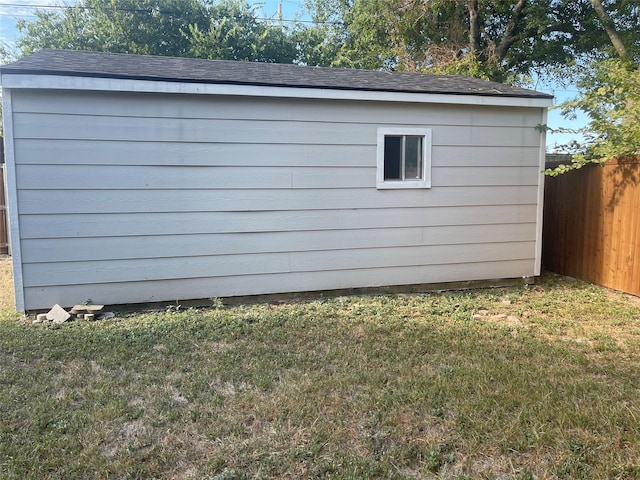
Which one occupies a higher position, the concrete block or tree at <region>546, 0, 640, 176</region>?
tree at <region>546, 0, 640, 176</region>

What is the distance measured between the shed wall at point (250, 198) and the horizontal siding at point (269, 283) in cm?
1

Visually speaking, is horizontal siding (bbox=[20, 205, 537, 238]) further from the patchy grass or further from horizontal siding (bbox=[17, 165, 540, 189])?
the patchy grass

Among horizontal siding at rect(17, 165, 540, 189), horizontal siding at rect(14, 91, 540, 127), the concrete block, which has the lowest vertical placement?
the concrete block

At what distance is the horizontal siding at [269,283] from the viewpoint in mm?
5093

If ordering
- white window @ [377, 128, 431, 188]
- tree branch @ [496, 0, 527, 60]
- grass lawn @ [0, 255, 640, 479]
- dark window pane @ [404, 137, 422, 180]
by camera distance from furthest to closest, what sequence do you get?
tree branch @ [496, 0, 527, 60] → dark window pane @ [404, 137, 422, 180] → white window @ [377, 128, 431, 188] → grass lawn @ [0, 255, 640, 479]

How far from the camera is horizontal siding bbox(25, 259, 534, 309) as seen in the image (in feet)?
16.7

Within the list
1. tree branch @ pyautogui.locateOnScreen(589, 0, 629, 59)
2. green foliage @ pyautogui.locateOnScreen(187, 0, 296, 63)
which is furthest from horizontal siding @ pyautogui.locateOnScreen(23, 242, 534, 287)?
green foliage @ pyautogui.locateOnScreen(187, 0, 296, 63)

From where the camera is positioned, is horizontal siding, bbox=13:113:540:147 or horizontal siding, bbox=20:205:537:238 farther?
horizontal siding, bbox=20:205:537:238

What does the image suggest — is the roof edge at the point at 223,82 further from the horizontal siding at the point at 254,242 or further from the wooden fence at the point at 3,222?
the wooden fence at the point at 3,222

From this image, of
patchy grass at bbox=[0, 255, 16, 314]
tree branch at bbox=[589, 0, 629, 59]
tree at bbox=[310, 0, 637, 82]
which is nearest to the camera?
patchy grass at bbox=[0, 255, 16, 314]

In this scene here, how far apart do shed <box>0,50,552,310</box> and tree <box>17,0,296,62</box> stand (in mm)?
11265

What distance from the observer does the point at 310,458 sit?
8.00ft

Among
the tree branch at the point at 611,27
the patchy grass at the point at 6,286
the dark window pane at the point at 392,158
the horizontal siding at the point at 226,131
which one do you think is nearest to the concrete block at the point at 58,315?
the patchy grass at the point at 6,286

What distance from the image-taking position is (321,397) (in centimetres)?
307
